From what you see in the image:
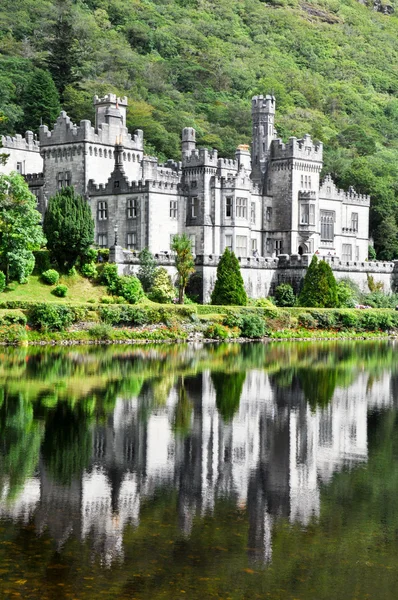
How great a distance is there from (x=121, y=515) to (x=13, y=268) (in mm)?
44127

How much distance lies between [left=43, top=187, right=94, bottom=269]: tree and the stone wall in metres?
3.08

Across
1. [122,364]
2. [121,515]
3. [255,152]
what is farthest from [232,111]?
[121,515]

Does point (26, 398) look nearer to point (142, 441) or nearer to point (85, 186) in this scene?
point (142, 441)

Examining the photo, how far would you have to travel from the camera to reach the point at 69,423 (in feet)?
99.5

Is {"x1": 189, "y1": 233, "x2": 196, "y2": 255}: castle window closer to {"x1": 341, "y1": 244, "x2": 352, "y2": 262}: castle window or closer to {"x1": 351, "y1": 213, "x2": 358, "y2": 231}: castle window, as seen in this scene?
{"x1": 341, "y1": 244, "x2": 352, "y2": 262}: castle window

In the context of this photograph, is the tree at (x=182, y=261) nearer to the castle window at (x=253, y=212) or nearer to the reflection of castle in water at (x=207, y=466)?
the castle window at (x=253, y=212)

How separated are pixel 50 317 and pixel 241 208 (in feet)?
77.8

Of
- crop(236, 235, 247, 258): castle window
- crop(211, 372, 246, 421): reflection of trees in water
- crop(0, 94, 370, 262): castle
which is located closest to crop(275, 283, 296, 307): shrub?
crop(0, 94, 370, 262): castle

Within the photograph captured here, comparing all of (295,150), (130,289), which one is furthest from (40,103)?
(130,289)

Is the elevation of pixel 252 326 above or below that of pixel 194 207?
below

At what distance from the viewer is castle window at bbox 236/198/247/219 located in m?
77.4

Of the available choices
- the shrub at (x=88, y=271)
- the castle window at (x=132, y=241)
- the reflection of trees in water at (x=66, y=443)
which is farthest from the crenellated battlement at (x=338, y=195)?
the reflection of trees in water at (x=66, y=443)

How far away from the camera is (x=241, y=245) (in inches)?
3081

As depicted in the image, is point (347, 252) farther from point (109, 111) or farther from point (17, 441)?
point (17, 441)
